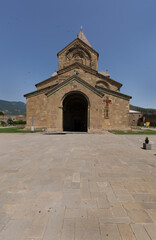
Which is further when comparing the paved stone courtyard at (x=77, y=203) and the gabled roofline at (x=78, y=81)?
the gabled roofline at (x=78, y=81)

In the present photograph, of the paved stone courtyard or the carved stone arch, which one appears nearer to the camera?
the paved stone courtyard

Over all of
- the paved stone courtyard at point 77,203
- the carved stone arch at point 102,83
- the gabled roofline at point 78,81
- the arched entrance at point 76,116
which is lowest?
the paved stone courtyard at point 77,203

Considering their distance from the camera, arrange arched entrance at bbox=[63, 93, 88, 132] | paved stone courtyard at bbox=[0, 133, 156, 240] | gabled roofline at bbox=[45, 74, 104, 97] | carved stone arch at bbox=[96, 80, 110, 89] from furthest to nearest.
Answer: carved stone arch at bbox=[96, 80, 110, 89]
arched entrance at bbox=[63, 93, 88, 132]
gabled roofline at bbox=[45, 74, 104, 97]
paved stone courtyard at bbox=[0, 133, 156, 240]

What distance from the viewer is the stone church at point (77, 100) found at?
14.2 metres

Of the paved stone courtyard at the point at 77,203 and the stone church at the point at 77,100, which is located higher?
the stone church at the point at 77,100

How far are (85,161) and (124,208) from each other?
8.12ft

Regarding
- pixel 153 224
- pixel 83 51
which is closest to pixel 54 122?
pixel 153 224

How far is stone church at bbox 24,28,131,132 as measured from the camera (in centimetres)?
1421

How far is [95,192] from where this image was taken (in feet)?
8.22

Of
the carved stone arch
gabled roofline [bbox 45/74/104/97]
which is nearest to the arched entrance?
the carved stone arch

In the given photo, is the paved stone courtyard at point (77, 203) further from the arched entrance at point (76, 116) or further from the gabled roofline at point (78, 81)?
the arched entrance at point (76, 116)

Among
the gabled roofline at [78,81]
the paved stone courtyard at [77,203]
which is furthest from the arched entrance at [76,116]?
the paved stone courtyard at [77,203]

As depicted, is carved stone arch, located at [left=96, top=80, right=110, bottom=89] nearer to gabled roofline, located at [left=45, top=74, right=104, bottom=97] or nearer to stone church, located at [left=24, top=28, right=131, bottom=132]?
stone church, located at [left=24, top=28, right=131, bottom=132]

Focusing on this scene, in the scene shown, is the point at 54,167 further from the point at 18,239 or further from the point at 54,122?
the point at 54,122
